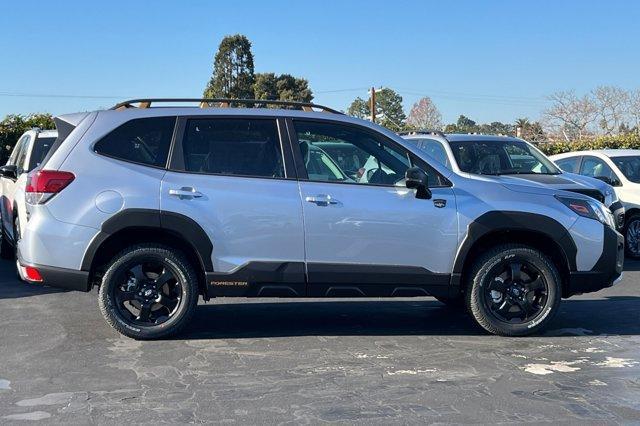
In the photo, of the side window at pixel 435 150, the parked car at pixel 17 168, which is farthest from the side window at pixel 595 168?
the parked car at pixel 17 168

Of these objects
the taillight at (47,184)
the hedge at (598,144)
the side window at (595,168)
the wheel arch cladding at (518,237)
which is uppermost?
the hedge at (598,144)

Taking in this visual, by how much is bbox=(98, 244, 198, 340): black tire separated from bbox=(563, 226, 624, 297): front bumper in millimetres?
3333

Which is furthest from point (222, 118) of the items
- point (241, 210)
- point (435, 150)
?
point (435, 150)

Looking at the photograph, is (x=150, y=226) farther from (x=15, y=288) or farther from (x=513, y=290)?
(x=15, y=288)

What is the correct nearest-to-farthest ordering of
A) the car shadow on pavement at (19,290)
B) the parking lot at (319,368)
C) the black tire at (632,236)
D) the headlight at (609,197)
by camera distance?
the parking lot at (319,368)
the car shadow on pavement at (19,290)
the headlight at (609,197)
the black tire at (632,236)

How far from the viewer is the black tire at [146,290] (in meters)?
6.36

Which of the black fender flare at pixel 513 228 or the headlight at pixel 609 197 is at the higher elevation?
the headlight at pixel 609 197

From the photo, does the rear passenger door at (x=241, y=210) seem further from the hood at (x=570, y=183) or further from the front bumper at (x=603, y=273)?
the hood at (x=570, y=183)

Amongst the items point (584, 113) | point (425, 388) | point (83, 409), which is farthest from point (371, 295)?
point (584, 113)

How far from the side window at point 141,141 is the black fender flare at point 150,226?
17.9 inches

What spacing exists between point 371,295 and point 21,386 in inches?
113

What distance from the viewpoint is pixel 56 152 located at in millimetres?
6426

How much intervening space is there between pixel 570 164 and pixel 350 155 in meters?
7.61

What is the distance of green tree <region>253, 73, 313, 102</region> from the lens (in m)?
57.2
